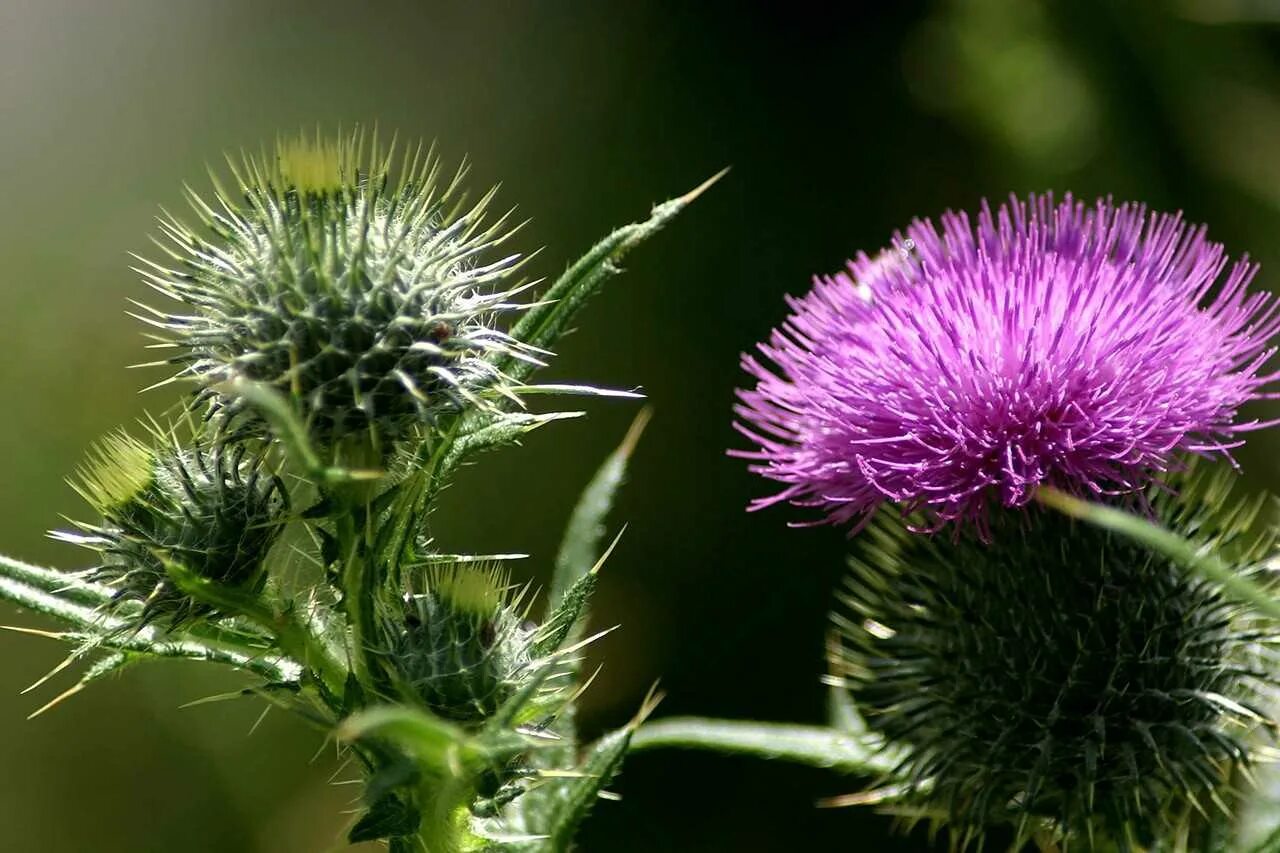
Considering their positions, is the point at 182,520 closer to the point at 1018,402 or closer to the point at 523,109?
the point at 1018,402

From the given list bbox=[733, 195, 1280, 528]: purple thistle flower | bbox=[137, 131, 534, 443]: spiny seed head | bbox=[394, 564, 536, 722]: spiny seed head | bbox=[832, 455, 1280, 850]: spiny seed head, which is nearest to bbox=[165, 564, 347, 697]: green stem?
bbox=[394, 564, 536, 722]: spiny seed head

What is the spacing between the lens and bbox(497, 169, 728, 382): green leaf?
1985mm

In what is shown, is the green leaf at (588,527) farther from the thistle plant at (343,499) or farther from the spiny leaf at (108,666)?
the spiny leaf at (108,666)

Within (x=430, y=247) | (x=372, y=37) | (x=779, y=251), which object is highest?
(x=372, y=37)

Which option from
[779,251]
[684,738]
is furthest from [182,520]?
[779,251]

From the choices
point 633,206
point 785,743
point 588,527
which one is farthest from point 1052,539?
point 633,206

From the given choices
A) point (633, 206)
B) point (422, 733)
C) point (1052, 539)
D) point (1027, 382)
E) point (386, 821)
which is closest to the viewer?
point (422, 733)

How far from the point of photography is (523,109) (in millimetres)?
5977

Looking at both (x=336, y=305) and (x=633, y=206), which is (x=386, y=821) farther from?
(x=633, y=206)

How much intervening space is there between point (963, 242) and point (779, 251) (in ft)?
11.3

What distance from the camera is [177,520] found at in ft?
6.09

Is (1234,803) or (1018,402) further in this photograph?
(1234,803)

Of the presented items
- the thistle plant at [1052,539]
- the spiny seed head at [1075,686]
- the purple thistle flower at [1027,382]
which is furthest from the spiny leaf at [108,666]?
the spiny seed head at [1075,686]

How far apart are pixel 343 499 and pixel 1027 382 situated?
124 centimetres
